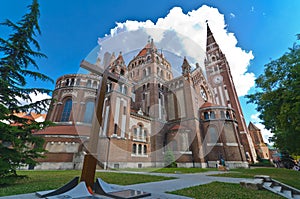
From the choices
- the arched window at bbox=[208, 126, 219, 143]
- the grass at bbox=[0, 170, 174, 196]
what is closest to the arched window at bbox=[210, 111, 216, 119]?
the arched window at bbox=[208, 126, 219, 143]

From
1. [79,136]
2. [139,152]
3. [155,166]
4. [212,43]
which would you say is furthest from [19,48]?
[212,43]

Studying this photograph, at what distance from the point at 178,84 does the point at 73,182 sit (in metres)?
26.2

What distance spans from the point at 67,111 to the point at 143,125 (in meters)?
11.7

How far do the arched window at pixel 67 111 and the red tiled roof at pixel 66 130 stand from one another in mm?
2058

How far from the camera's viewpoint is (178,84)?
94.6 ft

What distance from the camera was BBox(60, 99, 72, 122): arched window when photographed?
70.4 ft

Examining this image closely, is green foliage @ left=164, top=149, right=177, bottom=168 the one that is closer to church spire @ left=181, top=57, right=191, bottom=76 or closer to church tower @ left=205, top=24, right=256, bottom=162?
church tower @ left=205, top=24, right=256, bottom=162

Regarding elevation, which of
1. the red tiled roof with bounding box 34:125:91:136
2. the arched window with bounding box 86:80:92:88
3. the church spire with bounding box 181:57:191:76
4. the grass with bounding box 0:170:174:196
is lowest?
the grass with bounding box 0:170:174:196

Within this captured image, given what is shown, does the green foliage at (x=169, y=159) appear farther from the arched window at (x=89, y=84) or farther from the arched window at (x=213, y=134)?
the arched window at (x=89, y=84)

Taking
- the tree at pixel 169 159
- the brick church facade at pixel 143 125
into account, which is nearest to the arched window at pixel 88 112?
the brick church facade at pixel 143 125

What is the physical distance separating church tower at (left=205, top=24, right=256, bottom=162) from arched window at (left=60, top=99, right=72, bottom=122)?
2919cm

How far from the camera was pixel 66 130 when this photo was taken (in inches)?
722

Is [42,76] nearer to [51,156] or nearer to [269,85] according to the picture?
[51,156]

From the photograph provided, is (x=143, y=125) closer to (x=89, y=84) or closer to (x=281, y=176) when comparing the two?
(x=89, y=84)
